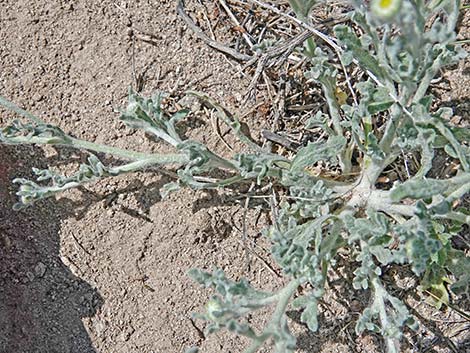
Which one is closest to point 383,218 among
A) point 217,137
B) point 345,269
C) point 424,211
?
point 424,211

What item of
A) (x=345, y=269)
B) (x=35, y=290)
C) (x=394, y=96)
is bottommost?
(x=35, y=290)

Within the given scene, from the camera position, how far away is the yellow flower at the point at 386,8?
5.60 ft

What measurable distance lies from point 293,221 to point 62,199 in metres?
1.12

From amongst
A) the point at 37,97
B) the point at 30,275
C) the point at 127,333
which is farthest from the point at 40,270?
the point at 37,97

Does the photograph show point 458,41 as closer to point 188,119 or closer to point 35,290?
point 188,119

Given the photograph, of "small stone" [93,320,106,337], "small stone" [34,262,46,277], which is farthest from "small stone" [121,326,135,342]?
"small stone" [34,262,46,277]

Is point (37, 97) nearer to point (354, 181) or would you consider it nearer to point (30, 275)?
point (30, 275)

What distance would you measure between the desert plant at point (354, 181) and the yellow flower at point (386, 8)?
0.30 meters

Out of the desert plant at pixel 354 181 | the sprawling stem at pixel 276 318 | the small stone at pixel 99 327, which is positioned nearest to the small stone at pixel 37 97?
the desert plant at pixel 354 181

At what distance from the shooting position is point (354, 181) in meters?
3.08

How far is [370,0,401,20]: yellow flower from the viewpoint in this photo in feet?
5.60

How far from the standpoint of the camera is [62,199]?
10.9 feet

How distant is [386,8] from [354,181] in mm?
1428

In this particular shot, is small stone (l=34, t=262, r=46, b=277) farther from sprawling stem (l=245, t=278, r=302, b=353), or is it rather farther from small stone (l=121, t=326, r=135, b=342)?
sprawling stem (l=245, t=278, r=302, b=353)
